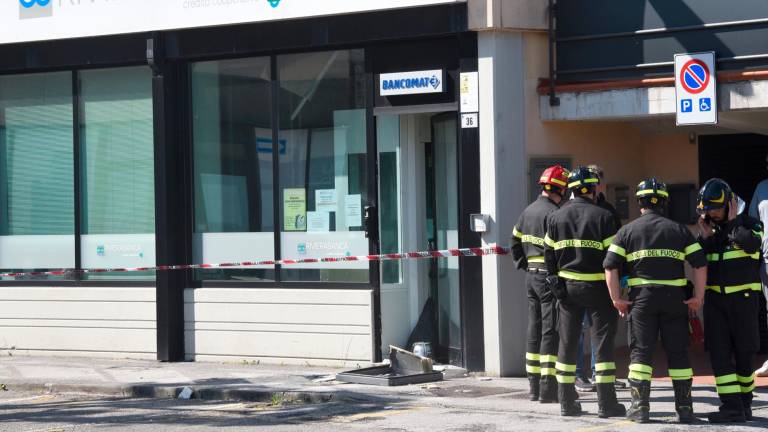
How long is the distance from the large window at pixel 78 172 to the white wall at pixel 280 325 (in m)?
1.05

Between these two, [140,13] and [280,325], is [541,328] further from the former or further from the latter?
[140,13]

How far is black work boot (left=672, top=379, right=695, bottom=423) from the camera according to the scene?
9055mm

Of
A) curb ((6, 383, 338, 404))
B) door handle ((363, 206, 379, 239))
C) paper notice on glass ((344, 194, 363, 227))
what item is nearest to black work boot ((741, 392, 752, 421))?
curb ((6, 383, 338, 404))

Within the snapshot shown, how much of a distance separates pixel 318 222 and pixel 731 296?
18.0 feet

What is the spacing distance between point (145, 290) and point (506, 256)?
4.62 m

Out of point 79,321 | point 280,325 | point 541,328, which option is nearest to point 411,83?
point 280,325

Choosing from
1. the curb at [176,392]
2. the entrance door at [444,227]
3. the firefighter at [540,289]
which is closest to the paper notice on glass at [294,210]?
the entrance door at [444,227]

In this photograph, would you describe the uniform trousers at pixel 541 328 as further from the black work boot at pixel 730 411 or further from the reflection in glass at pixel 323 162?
the reflection in glass at pixel 323 162

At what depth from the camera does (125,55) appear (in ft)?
46.7

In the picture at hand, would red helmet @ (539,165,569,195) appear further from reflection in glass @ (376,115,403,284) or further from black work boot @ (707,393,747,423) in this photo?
reflection in glass @ (376,115,403,284)

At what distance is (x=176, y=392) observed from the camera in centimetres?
1178

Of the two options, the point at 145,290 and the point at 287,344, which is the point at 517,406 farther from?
the point at 145,290

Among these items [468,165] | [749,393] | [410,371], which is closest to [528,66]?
[468,165]

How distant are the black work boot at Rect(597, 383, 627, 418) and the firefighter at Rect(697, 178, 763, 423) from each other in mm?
742
